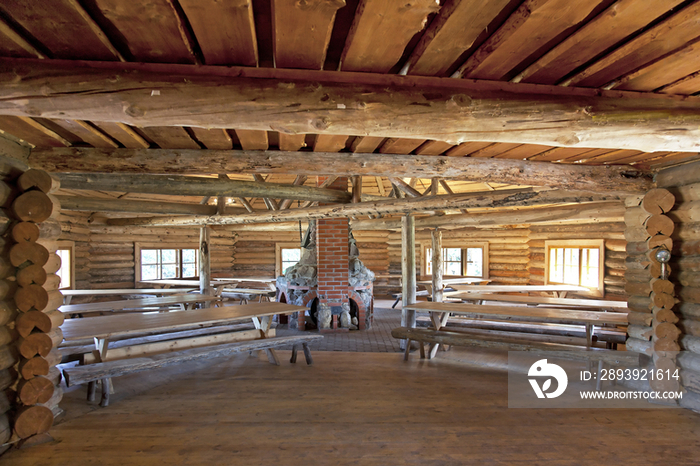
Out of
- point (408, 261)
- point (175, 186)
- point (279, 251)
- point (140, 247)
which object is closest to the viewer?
point (175, 186)

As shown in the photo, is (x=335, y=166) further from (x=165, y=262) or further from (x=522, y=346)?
(x=165, y=262)

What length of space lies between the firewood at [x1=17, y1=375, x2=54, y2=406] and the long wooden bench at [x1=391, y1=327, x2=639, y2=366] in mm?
4364

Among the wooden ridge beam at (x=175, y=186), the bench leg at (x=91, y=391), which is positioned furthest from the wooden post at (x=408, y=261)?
the bench leg at (x=91, y=391)

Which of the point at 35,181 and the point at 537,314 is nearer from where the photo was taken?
the point at 35,181

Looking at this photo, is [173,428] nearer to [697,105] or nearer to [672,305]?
[697,105]

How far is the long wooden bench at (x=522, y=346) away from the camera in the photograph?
15.0 feet

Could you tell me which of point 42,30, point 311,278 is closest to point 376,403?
point 42,30

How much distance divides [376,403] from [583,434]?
2019 millimetres

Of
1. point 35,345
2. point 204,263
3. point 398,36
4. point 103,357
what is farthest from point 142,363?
point 204,263

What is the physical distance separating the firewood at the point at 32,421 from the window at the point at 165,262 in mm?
10405

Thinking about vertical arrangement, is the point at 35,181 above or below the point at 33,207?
above

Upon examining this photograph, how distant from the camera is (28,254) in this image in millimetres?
3363

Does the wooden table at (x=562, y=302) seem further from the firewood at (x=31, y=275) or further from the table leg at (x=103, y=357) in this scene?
the firewood at (x=31, y=275)

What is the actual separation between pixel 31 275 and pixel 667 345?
6.42m
